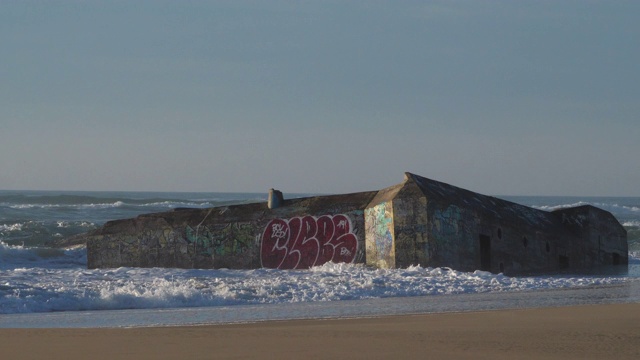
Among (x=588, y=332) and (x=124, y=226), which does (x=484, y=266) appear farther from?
(x=588, y=332)

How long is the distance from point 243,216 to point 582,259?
6.86 meters

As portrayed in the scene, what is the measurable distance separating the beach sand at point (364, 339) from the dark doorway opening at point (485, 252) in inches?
321

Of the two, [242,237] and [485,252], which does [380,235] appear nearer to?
[485,252]

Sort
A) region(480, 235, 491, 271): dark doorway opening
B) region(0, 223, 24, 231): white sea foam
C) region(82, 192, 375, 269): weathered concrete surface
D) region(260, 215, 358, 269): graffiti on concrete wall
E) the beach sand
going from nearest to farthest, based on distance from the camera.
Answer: the beach sand
region(480, 235, 491, 271): dark doorway opening
region(260, 215, 358, 269): graffiti on concrete wall
region(82, 192, 375, 269): weathered concrete surface
region(0, 223, 24, 231): white sea foam

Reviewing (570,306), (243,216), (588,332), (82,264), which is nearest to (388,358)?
(588,332)

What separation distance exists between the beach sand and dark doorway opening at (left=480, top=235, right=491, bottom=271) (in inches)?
321

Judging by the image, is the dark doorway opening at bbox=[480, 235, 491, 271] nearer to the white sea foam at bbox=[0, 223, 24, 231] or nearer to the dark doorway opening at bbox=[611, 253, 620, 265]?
the dark doorway opening at bbox=[611, 253, 620, 265]

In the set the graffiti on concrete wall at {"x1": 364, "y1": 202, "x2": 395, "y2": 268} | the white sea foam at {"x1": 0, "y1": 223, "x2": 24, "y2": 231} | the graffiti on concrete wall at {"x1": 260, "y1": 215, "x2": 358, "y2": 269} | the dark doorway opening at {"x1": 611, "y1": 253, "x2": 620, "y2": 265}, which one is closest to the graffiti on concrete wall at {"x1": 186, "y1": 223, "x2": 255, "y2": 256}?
the graffiti on concrete wall at {"x1": 260, "y1": 215, "x2": 358, "y2": 269}

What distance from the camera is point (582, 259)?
20453 millimetres

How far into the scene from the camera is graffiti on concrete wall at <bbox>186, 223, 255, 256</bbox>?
741 inches

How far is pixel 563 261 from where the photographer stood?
19.7 m

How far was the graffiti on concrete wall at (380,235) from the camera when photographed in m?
16.8

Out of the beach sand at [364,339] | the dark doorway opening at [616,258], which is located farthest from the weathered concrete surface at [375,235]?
the beach sand at [364,339]

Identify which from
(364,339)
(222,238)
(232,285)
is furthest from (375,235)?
(364,339)
